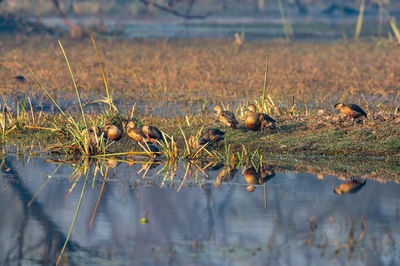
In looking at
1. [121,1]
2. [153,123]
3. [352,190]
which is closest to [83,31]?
[153,123]

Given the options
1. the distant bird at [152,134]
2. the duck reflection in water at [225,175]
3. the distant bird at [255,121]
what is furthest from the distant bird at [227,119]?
the duck reflection in water at [225,175]

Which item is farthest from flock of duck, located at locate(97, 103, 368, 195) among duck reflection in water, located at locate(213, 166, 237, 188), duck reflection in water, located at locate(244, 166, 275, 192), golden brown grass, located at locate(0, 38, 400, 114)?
golden brown grass, located at locate(0, 38, 400, 114)

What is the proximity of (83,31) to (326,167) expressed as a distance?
17.4 m

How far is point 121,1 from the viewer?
1806 inches

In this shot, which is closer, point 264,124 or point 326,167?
point 326,167

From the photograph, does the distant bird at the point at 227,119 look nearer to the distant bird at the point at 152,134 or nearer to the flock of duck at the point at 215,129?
the flock of duck at the point at 215,129

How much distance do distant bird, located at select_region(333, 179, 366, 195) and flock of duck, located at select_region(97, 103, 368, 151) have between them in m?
1.83

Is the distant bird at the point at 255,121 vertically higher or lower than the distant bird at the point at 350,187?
higher


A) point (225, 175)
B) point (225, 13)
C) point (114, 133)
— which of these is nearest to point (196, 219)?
point (225, 175)

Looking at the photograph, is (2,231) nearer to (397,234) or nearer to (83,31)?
(397,234)

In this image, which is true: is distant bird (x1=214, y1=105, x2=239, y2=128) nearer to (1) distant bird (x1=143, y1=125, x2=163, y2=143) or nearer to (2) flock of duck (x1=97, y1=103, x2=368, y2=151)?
(2) flock of duck (x1=97, y1=103, x2=368, y2=151)

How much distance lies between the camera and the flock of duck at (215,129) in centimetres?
852

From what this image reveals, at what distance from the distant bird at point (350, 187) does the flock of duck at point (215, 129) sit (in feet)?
6.01

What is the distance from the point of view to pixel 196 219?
19.2 feet
